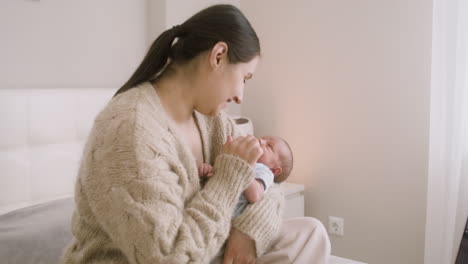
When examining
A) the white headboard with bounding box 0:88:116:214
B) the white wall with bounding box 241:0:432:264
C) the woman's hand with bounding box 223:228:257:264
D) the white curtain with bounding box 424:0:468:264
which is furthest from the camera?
the white wall with bounding box 241:0:432:264

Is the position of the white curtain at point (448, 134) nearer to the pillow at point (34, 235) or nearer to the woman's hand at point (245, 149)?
the woman's hand at point (245, 149)

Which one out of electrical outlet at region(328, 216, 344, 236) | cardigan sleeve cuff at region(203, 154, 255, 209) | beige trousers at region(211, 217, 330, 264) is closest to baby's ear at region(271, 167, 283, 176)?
beige trousers at region(211, 217, 330, 264)

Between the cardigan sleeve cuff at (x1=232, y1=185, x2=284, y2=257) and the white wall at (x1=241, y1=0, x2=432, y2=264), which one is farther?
the white wall at (x1=241, y1=0, x2=432, y2=264)

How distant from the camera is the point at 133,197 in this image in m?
0.92

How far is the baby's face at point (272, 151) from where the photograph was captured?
5.94ft

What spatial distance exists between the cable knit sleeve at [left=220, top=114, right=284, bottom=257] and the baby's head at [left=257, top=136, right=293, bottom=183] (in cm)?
52

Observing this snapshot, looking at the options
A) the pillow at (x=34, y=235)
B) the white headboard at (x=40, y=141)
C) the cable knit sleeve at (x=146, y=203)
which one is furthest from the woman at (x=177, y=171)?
the white headboard at (x=40, y=141)

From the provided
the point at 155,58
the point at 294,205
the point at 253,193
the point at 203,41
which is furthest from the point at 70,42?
the point at 294,205

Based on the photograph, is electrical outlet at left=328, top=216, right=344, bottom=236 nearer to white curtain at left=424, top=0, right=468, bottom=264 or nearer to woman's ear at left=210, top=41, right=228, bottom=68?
white curtain at left=424, top=0, right=468, bottom=264

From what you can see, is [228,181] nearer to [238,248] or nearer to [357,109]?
[238,248]

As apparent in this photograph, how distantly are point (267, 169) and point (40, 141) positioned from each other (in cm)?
89

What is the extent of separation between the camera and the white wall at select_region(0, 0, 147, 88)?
1.83m

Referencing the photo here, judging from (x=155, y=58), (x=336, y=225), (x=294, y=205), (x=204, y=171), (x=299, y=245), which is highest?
(x=155, y=58)

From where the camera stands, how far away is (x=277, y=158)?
1.88 m
